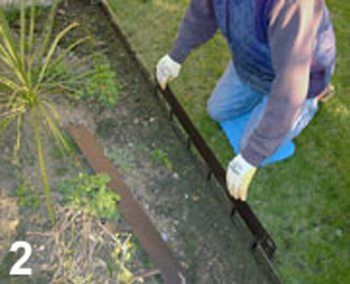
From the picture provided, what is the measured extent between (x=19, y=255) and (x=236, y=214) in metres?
1.11

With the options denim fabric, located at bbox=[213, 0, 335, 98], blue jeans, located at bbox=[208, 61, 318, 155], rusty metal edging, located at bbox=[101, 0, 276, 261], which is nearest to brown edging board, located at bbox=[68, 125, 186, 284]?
rusty metal edging, located at bbox=[101, 0, 276, 261]

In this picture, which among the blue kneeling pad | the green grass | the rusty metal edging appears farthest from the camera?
the blue kneeling pad

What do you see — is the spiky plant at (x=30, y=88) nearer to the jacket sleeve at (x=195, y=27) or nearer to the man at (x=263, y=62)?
the jacket sleeve at (x=195, y=27)

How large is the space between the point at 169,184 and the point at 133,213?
0.30 meters

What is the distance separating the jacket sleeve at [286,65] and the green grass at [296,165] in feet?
2.07

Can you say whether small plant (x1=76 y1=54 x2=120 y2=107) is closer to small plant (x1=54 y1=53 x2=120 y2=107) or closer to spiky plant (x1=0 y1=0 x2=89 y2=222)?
small plant (x1=54 y1=53 x2=120 y2=107)

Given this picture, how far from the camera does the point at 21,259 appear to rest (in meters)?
2.75

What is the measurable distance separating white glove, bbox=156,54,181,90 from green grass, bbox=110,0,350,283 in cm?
36

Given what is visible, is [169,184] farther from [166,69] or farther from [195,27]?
[195,27]

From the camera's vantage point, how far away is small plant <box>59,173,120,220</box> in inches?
112

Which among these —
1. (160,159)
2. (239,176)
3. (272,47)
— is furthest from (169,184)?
(272,47)

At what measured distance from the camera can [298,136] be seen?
11.3 ft

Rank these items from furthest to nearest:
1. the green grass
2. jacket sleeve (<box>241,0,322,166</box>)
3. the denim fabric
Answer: the green grass, the denim fabric, jacket sleeve (<box>241,0,322,166</box>)

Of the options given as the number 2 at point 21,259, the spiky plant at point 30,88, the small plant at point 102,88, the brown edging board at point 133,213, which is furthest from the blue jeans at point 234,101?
the number 2 at point 21,259
